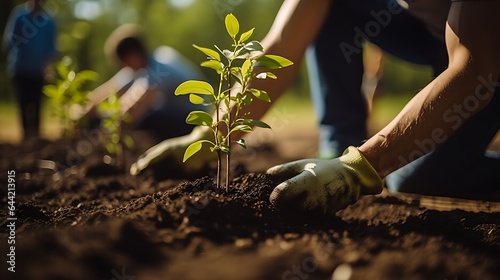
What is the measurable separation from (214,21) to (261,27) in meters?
2.60

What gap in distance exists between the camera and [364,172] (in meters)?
1.84

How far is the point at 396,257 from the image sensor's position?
1.35m

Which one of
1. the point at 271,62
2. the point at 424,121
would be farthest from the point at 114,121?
the point at 424,121

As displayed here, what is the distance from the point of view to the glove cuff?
1.84 metres

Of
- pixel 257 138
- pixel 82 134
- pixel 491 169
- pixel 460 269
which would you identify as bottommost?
A: pixel 257 138

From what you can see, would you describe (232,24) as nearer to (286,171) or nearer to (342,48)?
(286,171)

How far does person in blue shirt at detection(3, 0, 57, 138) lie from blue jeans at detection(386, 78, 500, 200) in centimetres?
499

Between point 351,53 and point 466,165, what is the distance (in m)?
0.99

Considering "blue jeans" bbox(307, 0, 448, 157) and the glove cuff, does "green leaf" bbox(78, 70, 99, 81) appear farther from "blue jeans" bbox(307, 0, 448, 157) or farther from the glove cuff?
the glove cuff

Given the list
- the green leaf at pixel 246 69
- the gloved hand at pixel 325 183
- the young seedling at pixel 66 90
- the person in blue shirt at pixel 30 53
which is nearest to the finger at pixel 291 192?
the gloved hand at pixel 325 183

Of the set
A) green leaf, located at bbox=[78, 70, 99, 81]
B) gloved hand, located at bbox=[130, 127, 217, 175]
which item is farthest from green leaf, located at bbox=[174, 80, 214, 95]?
green leaf, located at bbox=[78, 70, 99, 81]


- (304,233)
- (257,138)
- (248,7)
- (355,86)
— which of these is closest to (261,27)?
(248,7)

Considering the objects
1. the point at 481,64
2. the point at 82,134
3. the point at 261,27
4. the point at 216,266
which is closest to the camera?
the point at 216,266

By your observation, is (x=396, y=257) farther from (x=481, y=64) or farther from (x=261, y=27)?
(x=261, y=27)
